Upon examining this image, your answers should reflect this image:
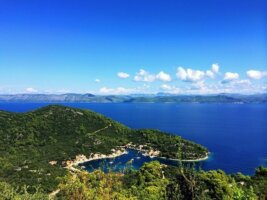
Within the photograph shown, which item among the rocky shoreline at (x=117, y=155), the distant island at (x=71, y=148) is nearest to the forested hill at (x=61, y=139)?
the distant island at (x=71, y=148)

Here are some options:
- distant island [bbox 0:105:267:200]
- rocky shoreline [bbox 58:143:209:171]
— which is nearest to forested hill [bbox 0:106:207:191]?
distant island [bbox 0:105:267:200]

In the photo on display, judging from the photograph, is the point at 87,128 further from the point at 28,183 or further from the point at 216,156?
the point at 28,183

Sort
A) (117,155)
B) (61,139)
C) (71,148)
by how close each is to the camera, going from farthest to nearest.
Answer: (61,139) < (117,155) < (71,148)

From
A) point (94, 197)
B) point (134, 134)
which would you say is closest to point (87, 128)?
point (134, 134)

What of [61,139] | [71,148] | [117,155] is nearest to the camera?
[71,148]

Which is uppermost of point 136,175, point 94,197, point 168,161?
point 94,197

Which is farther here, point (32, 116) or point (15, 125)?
point (32, 116)

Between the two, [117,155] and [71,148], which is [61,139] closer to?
[71,148]

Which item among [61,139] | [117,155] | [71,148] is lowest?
[117,155]

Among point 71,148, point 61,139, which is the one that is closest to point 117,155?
point 71,148

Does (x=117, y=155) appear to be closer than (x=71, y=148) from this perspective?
No
